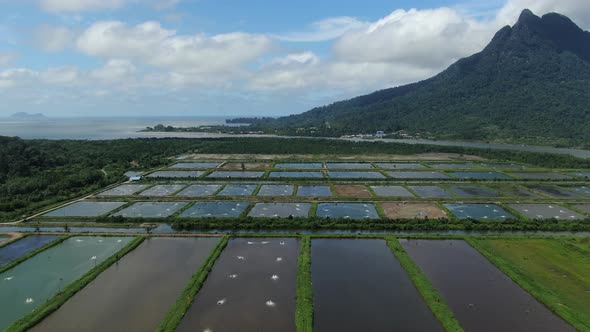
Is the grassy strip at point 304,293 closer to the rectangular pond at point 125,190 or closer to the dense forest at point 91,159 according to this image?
the rectangular pond at point 125,190

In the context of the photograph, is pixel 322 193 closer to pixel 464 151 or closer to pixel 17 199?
pixel 17 199

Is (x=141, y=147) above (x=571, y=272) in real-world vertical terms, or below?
above

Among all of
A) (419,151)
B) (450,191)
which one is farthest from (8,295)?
(419,151)

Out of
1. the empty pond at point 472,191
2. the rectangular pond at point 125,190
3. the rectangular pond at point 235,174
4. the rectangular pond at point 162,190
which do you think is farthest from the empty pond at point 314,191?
the rectangular pond at point 125,190

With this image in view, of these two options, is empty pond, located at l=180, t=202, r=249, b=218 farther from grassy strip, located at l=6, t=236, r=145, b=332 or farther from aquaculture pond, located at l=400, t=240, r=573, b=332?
aquaculture pond, located at l=400, t=240, r=573, b=332

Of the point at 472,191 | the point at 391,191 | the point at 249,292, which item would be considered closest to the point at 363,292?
the point at 249,292

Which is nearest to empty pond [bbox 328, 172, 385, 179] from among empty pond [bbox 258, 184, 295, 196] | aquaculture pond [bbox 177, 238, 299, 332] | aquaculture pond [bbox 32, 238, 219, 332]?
empty pond [bbox 258, 184, 295, 196]
